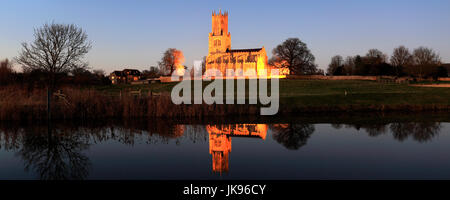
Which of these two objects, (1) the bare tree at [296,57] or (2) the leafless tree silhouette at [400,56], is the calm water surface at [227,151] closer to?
(1) the bare tree at [296,57]

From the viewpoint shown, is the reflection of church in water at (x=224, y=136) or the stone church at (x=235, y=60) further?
the stone church at (x=235, y=60)

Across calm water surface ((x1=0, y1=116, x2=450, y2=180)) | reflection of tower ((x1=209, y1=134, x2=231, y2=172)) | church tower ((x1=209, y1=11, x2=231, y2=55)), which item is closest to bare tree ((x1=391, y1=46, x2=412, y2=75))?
church tower ((x1=209, y1=11, x2=231, y2=55))

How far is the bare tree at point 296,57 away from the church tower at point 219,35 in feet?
80.9

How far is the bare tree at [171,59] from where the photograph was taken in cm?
8164

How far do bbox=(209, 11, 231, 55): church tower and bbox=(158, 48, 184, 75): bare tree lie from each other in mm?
11707

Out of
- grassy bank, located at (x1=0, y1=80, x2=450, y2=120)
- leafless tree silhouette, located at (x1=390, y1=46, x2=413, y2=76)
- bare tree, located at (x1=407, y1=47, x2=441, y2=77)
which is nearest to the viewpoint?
grassy bank, located at (x1=0, y1=80, x2=450, y2=120)

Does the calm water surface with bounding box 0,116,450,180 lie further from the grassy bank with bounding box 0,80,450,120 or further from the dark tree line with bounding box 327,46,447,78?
the dark tree line with bounding box 327,46,447,78

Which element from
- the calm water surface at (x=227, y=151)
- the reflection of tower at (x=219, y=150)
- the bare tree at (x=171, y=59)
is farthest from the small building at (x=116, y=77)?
the reflection of tower at (x=219, y=150)

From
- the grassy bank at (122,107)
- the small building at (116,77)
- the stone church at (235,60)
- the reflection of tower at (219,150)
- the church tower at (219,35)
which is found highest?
the church tower at (219,35)

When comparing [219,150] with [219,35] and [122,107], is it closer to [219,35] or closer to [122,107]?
[122,107]

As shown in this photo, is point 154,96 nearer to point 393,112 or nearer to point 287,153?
point 287,153

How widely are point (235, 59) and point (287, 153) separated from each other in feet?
237

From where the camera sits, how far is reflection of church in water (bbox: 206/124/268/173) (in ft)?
33.9

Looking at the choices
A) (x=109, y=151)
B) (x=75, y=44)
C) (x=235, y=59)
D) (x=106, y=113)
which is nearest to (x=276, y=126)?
(x=109, y=151)
